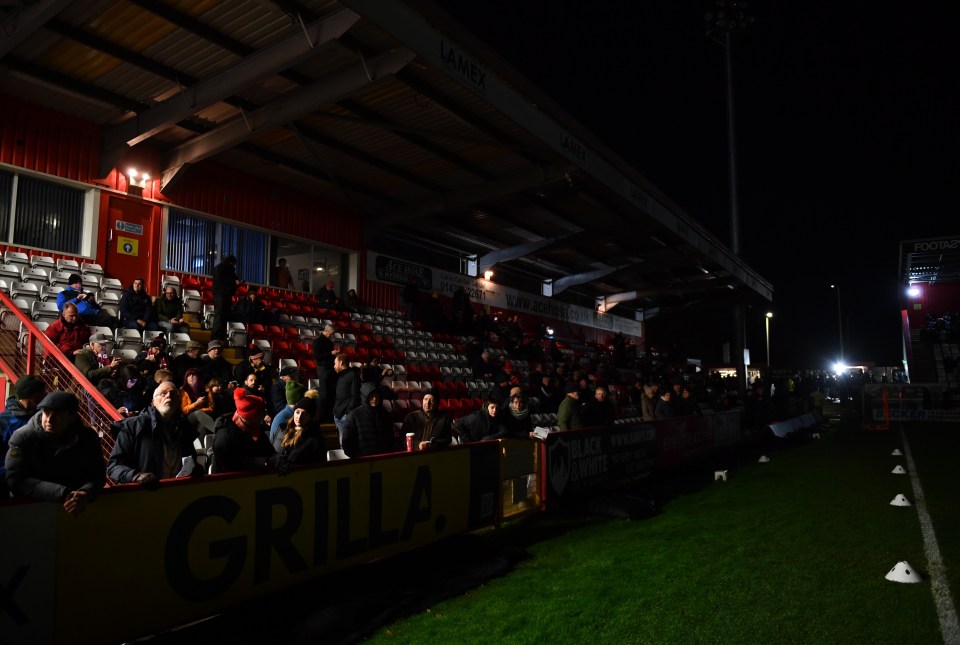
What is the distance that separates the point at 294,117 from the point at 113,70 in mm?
3048

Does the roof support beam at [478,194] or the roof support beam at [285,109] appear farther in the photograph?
the roof support beam at [478,194]

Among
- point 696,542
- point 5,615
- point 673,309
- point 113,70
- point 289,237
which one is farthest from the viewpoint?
point 673,309

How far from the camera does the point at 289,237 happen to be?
16969 mm

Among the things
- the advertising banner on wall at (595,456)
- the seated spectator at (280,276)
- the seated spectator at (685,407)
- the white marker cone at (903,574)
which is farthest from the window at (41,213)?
the white marker cone at (903,574)

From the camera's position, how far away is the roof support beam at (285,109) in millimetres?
11117

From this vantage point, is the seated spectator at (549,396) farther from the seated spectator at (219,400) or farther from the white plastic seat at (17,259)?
the white plastic seat at (17,259)

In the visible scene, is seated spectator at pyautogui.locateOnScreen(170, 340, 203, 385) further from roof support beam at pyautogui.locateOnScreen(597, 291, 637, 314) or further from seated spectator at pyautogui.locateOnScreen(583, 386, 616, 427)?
roof support beam at pyautogui.locateOnScreen(597, 291, 637, 314)

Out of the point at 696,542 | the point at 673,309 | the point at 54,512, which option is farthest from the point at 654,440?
the point at 673,309

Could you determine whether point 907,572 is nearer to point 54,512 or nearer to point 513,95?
point 54,512

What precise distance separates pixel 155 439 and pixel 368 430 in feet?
10.2

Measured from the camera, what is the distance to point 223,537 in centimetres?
450

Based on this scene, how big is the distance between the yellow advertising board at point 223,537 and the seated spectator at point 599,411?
5172 mm

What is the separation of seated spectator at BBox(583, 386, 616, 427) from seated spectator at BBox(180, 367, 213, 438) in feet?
20.2

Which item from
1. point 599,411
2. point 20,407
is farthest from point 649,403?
point 20,407
